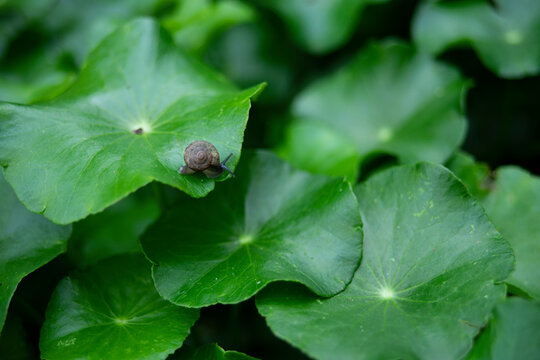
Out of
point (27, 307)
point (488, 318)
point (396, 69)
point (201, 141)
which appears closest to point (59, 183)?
point (201, 141)

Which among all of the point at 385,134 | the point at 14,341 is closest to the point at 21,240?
the point at 14,341

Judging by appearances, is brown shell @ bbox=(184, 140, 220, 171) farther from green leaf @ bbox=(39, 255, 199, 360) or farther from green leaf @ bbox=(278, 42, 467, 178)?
green leaf @ bbox=(278, 42, 467, 178)

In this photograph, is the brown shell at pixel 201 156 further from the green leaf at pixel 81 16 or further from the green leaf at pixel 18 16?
the green leaf at pixel 18 16

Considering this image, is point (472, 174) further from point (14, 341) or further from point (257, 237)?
point (14, 341)

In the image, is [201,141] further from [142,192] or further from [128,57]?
[142,192]

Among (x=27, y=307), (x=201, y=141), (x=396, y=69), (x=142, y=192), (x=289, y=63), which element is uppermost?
(x=201, y=141)

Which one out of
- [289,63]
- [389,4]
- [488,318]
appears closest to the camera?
[488,318]
